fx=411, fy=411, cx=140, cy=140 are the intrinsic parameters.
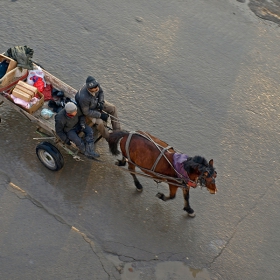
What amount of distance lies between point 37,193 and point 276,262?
3.75 meters

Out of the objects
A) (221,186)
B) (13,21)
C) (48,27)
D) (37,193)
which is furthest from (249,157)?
(13,21)

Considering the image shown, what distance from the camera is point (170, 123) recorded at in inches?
302

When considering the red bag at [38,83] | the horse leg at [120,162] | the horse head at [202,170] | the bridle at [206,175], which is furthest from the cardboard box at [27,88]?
the bridle at [206,175]

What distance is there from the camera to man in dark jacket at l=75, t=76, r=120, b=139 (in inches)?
237

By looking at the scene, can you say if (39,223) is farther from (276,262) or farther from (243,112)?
(243,112)

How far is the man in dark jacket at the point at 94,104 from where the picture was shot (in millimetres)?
6012

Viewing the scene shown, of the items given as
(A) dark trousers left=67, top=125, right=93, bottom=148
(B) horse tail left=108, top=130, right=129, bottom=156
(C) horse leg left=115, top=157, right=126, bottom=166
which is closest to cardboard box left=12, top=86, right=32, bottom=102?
(A) dark trousers left=67, top=125, right=93, bottom=148

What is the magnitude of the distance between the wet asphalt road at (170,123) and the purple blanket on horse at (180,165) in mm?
969

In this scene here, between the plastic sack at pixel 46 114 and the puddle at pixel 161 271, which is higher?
the plastic sack at pixel 46 114

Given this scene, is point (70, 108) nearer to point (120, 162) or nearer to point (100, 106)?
point (100, 106)

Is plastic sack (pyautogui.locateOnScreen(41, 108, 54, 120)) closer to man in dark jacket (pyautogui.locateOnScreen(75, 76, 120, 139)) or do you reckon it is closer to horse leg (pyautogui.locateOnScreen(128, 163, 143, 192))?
man in dark jacket (pyautogui.locateOnScreen(75, 76, 120, 139))

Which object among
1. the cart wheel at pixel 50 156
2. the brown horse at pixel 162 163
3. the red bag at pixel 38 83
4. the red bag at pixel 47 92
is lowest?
the cart wheel at pixel 50 156

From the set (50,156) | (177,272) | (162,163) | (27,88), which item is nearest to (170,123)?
(162,163)

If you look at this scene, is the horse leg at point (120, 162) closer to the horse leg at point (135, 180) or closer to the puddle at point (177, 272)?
the horse leg at point (135, 180)
